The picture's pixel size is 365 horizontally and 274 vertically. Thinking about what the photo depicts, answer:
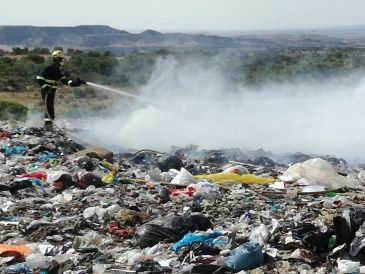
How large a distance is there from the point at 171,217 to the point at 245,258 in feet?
3.69

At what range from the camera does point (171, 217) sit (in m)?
5.41

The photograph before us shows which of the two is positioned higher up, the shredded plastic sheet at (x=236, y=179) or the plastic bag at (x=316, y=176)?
the plastic bag at (x=316, y=176)

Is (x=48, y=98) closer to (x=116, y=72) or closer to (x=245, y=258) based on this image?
(x=245, y=258)

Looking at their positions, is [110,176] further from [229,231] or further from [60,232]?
[229,231]

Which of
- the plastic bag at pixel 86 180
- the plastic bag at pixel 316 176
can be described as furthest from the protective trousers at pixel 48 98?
the plastic bag at pixel 316 176

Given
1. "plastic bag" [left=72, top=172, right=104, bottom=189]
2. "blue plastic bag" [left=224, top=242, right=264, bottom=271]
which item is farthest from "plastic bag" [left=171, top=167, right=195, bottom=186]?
"blue plastic bag" [left=224, top=242, right=264, bottom=271]

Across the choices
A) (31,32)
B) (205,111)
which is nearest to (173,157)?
(205,111)

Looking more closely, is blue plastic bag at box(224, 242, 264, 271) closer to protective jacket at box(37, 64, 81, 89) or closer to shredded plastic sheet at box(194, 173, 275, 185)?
shredded plastic sheet at box(194, 173, 275, 185)

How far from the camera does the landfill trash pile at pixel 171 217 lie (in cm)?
462

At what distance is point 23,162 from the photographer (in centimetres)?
923


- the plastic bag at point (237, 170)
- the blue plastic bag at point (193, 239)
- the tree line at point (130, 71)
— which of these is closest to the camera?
the blue plastic bag at point (193, 239)

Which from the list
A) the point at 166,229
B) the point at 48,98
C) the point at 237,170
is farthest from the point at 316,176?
the point at 48,98

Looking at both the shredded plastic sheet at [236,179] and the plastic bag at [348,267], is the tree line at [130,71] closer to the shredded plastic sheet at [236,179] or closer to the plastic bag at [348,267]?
the shredded plastic sheet at [236,179]

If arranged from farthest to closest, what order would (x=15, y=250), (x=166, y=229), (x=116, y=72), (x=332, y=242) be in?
(x=116, y=72) < (x=166, y=229) < (x=15, y=250) < (x=332, y=242)
